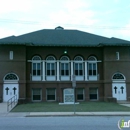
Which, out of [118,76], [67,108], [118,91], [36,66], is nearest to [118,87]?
[118,91]

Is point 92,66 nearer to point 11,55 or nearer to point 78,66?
point 78,66

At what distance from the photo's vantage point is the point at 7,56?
32250 mm

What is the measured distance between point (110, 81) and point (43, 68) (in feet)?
28.9

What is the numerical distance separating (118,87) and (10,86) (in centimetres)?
1368

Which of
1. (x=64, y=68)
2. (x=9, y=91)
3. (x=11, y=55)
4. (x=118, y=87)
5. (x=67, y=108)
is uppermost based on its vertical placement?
(x=11, y=55)

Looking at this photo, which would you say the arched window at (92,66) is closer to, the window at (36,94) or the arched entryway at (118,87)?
the arched entryway at (118,87)

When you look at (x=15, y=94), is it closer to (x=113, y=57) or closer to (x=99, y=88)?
(x=99, y=88)

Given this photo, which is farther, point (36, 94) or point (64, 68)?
point (64, 68)

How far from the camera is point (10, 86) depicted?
3212 centimetres

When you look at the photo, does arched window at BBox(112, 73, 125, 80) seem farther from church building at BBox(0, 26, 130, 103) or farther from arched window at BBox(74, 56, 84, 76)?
arched window at BBox(74, 56, 84, 76)

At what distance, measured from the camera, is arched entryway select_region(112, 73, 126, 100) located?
3328cm

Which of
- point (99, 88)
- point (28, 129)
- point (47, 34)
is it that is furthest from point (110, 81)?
point (28, 129)

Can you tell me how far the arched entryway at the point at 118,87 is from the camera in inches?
1310

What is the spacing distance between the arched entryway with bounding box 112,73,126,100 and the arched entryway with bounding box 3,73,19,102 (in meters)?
12.3
